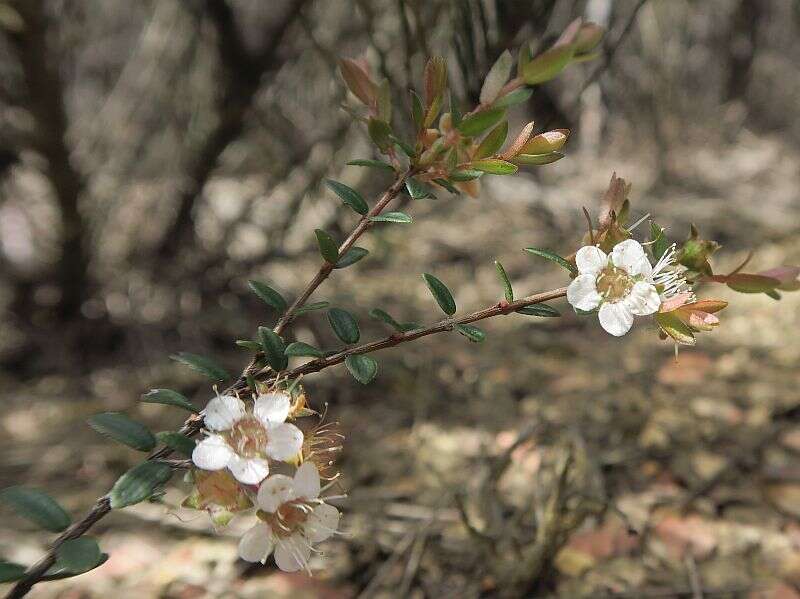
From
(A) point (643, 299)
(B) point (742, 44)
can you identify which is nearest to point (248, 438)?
(A) point (643, 299)

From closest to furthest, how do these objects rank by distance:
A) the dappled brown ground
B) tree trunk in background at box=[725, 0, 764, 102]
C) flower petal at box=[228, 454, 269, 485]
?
1. flower petal at box=[228, 454, 269, 485]
2. the dappled brown ground
3. tree trunk in background at box=[725, 0, 764, 102]

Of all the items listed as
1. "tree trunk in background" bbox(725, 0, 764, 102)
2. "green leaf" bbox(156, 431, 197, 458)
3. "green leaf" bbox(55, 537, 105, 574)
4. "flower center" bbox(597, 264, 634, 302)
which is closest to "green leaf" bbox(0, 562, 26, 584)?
"green leaf" bbox(55, 537, 105, 574)

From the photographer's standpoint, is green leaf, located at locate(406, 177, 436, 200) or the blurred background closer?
green leaf, located at locate(406, 177, 436, 200)

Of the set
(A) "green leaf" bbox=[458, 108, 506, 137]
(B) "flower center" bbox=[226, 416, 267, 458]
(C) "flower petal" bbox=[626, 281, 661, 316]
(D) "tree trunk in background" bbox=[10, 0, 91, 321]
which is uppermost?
(A) "green leaf" bbox=[458, 108, 506, 137]

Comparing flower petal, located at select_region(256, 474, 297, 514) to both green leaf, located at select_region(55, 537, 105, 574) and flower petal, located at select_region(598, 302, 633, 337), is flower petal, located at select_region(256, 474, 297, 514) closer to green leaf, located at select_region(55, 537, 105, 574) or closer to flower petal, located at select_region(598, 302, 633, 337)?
green leaf, located at select_region(55, 537, 105, 574)

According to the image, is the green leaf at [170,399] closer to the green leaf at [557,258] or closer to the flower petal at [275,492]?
the flower petal at [275,492]

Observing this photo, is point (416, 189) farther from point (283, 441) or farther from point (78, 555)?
point (78, 555)

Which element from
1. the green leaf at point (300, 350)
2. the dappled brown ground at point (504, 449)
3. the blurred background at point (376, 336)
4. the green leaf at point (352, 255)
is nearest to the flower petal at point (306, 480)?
the green leaf at point (300, 350)

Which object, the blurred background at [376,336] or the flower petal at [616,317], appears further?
the blurred background at [376,336]

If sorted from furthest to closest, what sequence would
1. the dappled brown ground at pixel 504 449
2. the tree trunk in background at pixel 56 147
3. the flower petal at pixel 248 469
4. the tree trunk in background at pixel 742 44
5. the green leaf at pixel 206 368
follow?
the tree trunk in background at pixel 742 44 → the tree trunk in background at pixel 56 147 → the dappled brown ground at pixel 504 449 → the green leaf at pixel 206 368 → the flower petal at pixel 248 469

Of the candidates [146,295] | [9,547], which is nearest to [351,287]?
[146,295]
